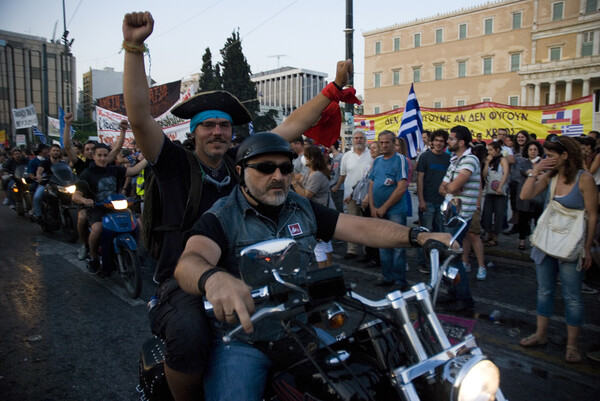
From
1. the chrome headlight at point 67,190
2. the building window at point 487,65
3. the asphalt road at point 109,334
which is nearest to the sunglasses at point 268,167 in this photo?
the asphalt road at point 109,334

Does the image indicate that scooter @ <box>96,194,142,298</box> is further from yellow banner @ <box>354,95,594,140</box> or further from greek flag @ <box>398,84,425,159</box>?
yellow banner @ <box>354,95,594,140</box>

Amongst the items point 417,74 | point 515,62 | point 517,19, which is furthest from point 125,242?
point 417,74

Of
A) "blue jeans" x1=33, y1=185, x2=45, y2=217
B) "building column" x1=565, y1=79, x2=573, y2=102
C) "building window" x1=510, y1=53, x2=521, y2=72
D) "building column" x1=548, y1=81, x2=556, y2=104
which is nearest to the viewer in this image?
"blue jeans" x1=33, y1=185, x2=45, y2=217

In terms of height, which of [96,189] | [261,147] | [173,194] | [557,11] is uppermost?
[557,11]

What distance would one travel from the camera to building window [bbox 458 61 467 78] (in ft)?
173

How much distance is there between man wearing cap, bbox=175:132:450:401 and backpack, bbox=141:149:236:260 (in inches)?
19.3

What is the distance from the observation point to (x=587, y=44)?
43031mm

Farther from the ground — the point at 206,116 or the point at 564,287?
the point at 206,116

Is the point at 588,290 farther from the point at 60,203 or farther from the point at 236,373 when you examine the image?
the point at 60,203

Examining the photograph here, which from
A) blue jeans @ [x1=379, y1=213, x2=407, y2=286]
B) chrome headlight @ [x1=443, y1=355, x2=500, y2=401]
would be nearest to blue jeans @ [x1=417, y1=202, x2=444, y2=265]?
blue jeans @ [x1=379, y1=213, x2=407, y2=286]

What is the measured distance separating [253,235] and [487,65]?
5585 centimetres

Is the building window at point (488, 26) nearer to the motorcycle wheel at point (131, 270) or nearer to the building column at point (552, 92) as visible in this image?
the building column at point (552, 92)

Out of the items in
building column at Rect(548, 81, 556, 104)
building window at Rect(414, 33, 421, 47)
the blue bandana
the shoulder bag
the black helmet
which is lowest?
the shoulder bag

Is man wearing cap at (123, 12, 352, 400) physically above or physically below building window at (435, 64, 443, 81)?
below
